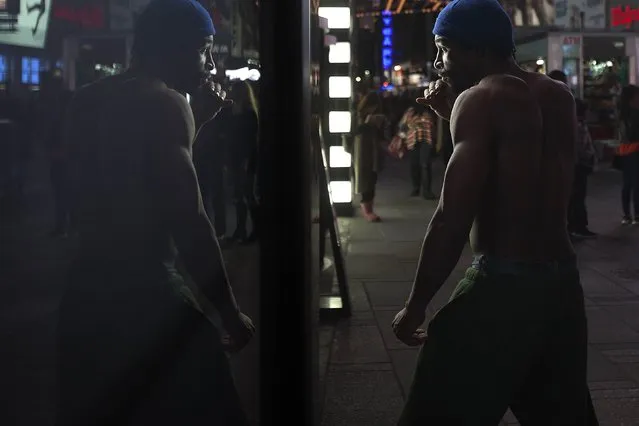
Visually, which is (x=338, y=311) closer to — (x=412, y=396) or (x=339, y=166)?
(x=412, y=396)

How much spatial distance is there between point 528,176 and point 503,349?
511 millimetres

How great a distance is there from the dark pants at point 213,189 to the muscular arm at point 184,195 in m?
0.07

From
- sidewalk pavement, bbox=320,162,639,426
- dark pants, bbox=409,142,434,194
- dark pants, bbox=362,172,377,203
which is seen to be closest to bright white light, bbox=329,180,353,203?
dark pants, bbox=362,172,377,203

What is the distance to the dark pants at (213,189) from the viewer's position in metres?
2.17

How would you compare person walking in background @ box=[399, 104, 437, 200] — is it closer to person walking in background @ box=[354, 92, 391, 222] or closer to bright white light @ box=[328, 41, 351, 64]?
person walking in background @ box=[354, 92, 391, 222]

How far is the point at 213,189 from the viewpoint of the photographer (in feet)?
7.43

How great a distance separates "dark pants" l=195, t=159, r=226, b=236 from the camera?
2170 millimetres

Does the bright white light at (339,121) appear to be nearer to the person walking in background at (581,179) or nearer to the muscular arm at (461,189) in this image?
the person walking in background at (581,179)

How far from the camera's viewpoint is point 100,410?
228cm

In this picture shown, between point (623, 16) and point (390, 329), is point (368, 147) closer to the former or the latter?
point (390, 329)

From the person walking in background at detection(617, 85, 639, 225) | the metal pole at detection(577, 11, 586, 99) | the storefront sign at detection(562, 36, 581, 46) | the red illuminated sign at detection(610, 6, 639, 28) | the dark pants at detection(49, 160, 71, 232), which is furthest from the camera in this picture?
the storefront sign at detection(562, 36, 581, 46)

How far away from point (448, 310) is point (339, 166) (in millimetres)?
8506

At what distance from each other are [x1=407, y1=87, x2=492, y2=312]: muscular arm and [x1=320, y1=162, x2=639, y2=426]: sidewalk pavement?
6.36 ft

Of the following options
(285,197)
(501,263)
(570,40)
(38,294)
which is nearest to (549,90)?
(501,263)
